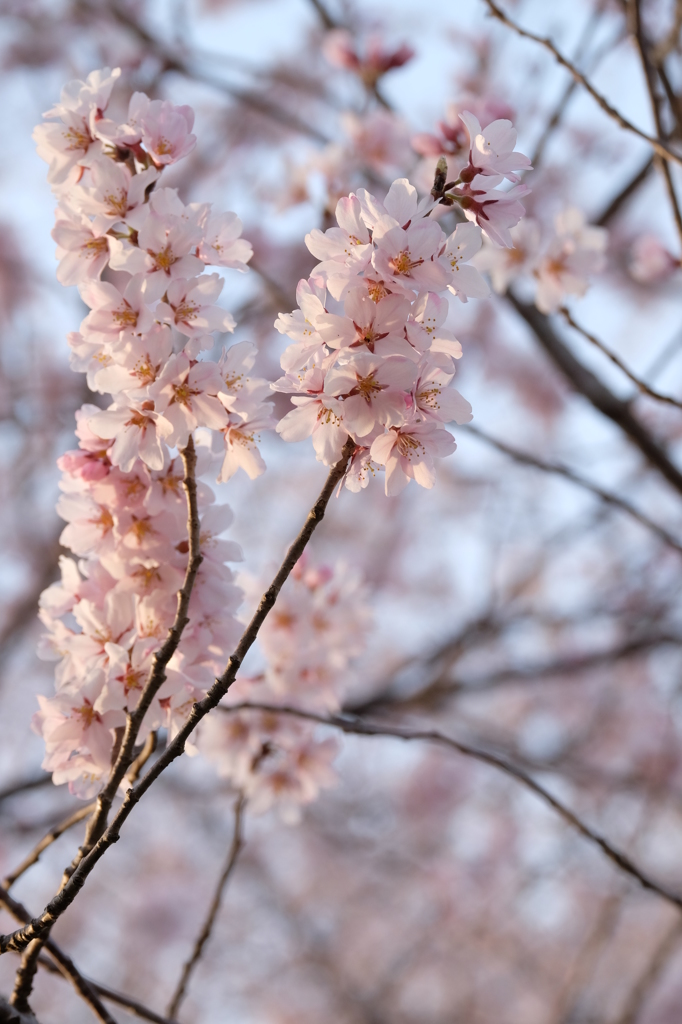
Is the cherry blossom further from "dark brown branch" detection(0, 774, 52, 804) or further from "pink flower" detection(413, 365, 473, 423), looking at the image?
"dark brown branch" detection(0, 774, 52, 804)

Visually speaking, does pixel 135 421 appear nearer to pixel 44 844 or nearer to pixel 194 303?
pixel 194 303

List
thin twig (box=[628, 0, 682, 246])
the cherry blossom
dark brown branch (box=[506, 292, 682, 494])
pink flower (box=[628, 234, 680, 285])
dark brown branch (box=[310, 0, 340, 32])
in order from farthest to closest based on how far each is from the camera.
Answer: dark brown branch (box=[310, 0, 340, 32])
dark brown branch (box=[506, 292, 682, 494])
pink flower (box=[628, 234, 680, 285])
the cherry blossom
thin twig (box=[628, 0, 682, 246])

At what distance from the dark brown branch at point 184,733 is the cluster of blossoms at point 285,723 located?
0.77m

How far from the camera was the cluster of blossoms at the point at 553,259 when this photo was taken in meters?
1.87

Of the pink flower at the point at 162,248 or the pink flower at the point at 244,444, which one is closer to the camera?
the pink flower at the point at 162,248

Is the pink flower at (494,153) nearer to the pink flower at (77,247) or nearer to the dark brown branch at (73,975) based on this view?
the pink flower at (77,247)

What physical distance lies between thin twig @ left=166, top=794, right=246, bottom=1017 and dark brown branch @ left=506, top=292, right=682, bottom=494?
5.46 ft

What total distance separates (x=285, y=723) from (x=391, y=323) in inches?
39.9

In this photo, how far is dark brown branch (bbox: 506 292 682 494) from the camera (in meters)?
2.39

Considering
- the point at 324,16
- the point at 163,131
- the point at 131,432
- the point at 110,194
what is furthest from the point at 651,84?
the point at 324,16

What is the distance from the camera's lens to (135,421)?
3.08 feet

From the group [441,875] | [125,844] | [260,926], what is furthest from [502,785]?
[125,844]

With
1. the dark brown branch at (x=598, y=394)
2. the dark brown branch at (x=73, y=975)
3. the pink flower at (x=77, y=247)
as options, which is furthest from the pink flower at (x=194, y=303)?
the dark brown branch at (x=598, y=394)

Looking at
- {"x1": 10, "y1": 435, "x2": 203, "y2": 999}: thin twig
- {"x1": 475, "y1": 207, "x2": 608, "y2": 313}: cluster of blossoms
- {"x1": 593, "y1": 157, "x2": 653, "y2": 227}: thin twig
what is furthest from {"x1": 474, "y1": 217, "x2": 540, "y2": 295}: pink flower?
{"x1": 10, "y1": 435, "x2": 203, "y2": 999}: thin twig
